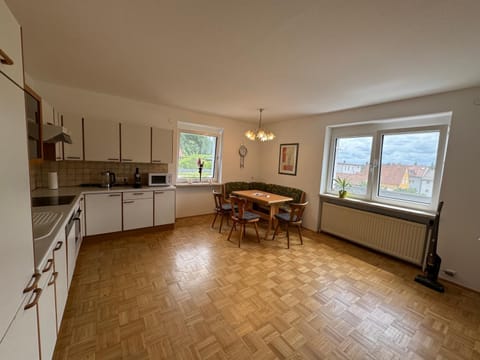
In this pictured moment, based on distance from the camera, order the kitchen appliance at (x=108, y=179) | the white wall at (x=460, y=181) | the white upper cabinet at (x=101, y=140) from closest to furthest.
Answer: the white wall at (x=460, y=181) < the white upper cabinet at (x=101, y=140) < the kitchen appliance at (x=108, y=179)

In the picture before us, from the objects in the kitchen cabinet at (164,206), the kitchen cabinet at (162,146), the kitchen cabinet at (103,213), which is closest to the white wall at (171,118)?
the kitchen cabinet at (162,146)

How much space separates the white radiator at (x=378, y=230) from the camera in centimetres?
298

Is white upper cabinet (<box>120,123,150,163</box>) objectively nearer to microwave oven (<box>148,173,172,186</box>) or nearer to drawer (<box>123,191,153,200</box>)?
microwave oven (<box>148,173,172,186</box>)

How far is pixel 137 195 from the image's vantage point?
11.7ft

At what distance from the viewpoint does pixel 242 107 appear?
13.2 feet

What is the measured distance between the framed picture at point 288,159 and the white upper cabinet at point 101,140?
143 inches

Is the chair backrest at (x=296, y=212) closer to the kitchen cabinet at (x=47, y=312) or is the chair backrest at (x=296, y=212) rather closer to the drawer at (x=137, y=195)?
the drawer at (x=137, y=195)

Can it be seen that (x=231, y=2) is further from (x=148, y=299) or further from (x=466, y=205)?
(x=466, y=205)

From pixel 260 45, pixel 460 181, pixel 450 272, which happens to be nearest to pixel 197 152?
pixel 260 45

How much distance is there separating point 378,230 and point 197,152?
405 centimetres

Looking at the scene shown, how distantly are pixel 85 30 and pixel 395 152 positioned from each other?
4.41 metres

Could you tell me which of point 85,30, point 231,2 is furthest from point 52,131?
point 231,2

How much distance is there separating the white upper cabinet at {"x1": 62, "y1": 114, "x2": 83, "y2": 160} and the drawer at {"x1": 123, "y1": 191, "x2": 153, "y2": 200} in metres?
→ 0.90

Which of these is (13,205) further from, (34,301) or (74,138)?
(74,138)
